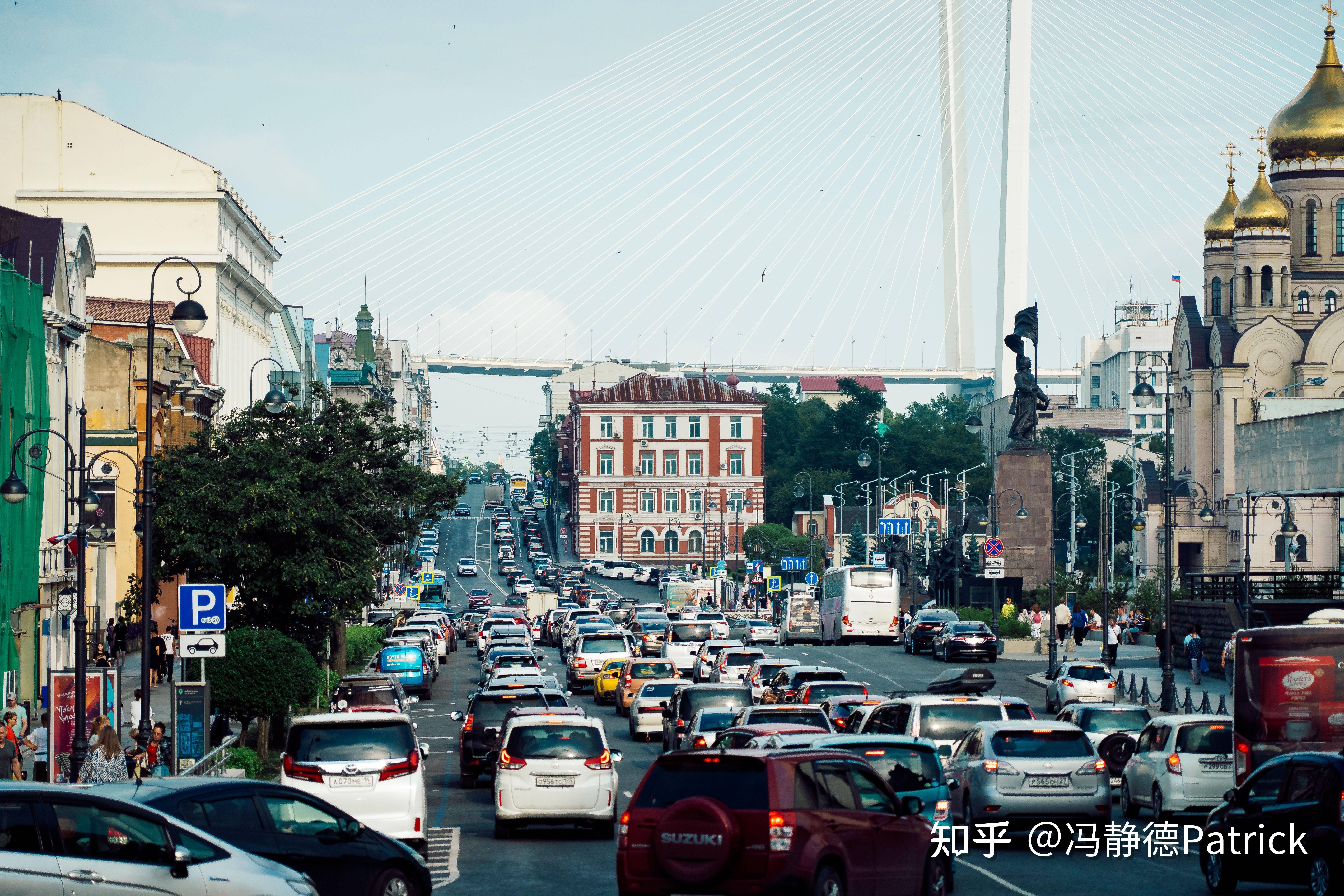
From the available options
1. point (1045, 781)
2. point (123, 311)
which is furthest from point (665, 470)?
point (1045, 781)

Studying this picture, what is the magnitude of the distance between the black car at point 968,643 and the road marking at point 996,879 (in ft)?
121

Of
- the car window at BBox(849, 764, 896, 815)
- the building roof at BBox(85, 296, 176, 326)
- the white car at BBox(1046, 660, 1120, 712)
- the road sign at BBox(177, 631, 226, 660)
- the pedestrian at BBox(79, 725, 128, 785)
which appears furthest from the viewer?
the building roof at BBox(85, 296, 176, 326)

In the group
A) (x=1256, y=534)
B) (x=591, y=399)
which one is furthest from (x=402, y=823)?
(x=591, y=399)

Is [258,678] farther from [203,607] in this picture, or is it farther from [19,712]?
[203,607]

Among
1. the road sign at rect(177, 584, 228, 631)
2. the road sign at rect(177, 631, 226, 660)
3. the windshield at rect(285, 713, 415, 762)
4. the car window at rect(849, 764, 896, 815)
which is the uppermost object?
the road sign at rect(177, 584, 228, 631)

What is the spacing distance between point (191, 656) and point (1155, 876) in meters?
13.7

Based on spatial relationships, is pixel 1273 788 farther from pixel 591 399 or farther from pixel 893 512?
pixel 591 399

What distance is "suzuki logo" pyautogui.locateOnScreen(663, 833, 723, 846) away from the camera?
14.1 meters

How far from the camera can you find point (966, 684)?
1367 inches

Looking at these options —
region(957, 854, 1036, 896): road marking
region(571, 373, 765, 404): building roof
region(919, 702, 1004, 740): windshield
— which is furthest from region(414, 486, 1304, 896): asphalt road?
region(571, 373, 765, 404): building roof

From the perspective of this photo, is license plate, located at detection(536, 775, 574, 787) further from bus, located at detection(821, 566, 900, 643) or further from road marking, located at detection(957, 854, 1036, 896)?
bus, located at detection(821, 566, 900, 643)

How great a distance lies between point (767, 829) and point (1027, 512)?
5640cm

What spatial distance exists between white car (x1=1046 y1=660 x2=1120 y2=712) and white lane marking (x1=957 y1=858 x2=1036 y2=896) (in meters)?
21.1

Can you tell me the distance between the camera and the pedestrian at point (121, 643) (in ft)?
153
